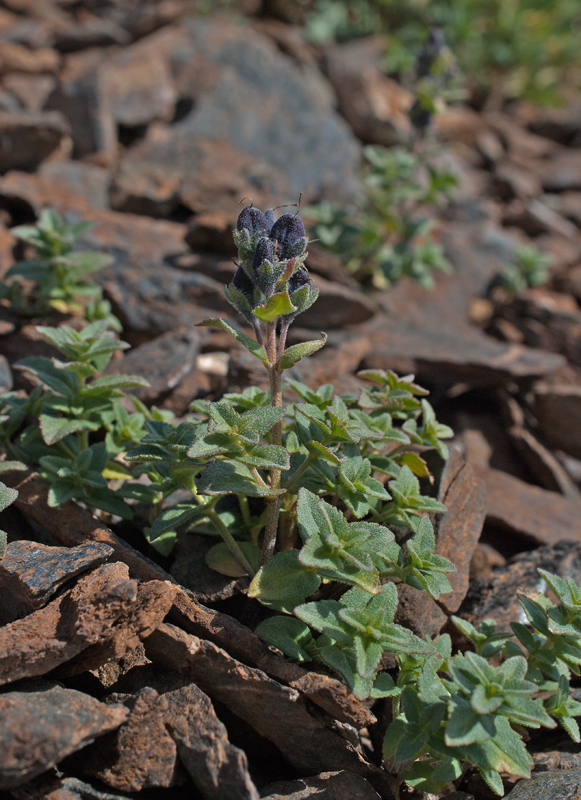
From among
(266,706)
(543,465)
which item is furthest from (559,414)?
(266,706)

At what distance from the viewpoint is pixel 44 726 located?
2127 millimetres

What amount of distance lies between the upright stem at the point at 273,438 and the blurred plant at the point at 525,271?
4916mm

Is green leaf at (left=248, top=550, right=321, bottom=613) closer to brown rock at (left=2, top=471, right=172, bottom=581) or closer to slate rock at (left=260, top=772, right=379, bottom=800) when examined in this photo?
brown rock at (left=2, top=471, right=172, bottom=581)

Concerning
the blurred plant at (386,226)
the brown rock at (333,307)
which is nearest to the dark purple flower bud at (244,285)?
the brown rock at (333,307)

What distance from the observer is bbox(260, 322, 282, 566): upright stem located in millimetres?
2850

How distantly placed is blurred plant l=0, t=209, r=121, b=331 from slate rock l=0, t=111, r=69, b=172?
1.89 metres

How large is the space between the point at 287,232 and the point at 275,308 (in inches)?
15.4

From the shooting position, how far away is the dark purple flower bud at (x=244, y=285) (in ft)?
9.46

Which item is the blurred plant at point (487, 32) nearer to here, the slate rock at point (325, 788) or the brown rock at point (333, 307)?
the brown rock at point (333, 307)

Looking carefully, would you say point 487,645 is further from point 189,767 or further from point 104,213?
point 104,213

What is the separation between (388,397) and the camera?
3.43m

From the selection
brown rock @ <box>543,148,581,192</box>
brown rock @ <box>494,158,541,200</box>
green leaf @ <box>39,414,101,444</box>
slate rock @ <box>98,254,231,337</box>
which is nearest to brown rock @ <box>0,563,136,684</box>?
green leaf @ <box>39,414,101,444</box>

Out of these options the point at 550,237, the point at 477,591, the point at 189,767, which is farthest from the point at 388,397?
the point at 550,237

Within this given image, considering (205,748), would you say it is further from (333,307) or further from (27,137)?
(27,137)
